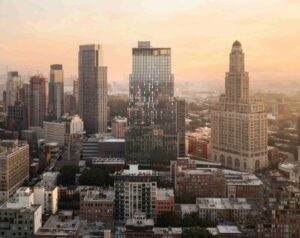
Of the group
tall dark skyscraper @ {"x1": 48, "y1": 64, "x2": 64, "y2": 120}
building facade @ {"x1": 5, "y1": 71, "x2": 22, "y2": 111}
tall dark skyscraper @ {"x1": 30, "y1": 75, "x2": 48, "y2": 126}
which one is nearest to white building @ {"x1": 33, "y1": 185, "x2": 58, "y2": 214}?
building facade @ {"x1": 5, "y1": 71, "x2": 22, "y2": 111}

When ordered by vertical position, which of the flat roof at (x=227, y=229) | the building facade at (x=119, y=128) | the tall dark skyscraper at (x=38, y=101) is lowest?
the flat roof at (x=227, y=229)

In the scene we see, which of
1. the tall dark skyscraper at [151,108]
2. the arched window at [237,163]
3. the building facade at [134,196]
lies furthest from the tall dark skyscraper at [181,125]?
the building facade at [134,196]

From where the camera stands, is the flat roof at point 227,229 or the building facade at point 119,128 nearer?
the flat roof at point 227,229

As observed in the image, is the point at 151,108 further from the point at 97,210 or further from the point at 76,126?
the point at 97,210

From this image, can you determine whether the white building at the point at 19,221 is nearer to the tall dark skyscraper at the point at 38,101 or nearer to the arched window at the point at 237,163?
the arched window at the point at 237,163

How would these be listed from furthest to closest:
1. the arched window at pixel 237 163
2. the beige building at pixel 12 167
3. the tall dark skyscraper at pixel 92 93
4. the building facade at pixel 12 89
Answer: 1. the tall dark skyscraper at pixel 92 93
2. the building facade at pixel 12 89
3. the arched window at pixel 237 163
4. the beige building at pixel 12 167

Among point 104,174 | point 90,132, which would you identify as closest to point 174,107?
point 104,174

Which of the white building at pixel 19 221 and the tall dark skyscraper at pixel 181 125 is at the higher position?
the tall dark skyscraper at pixel 181 125

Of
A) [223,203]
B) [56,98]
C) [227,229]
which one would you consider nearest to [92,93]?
[56,98]
